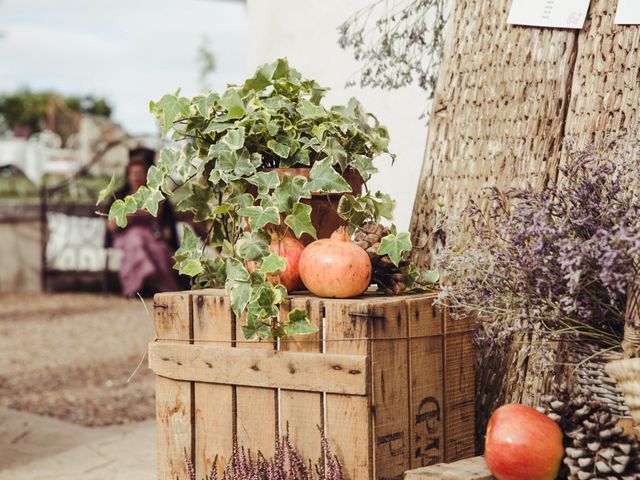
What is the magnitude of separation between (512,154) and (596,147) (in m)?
0.28

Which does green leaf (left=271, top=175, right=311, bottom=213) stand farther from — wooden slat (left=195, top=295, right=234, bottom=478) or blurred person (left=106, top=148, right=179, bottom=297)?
blurred person (left=106, top=148, right=179, bottom=297)

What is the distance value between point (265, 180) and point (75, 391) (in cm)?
354

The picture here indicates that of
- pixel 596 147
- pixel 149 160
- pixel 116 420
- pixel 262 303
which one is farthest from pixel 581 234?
pixel 149 160

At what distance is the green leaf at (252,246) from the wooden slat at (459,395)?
0.52 metres

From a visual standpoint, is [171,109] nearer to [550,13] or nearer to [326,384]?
[326,384]

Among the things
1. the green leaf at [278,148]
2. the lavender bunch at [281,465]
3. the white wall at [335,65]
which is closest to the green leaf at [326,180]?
the green leaf at [278,148]

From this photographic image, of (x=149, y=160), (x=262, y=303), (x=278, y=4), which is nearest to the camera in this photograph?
(x=262, y=303)

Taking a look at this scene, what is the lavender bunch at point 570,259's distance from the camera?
6.51ft

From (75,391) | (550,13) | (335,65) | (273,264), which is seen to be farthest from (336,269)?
(75,391)

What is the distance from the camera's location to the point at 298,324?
2.24 meters

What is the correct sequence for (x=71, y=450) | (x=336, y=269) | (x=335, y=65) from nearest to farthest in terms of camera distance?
1. (x=336, y=269)
2. (x=335, y=65)
3. (x=71, y=450)

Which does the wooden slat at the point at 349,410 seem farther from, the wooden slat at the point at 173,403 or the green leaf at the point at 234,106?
the green leaf at the point at 234,106

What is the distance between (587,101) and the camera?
2564 mm

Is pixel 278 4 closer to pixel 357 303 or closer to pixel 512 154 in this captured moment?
pixel 512 154
